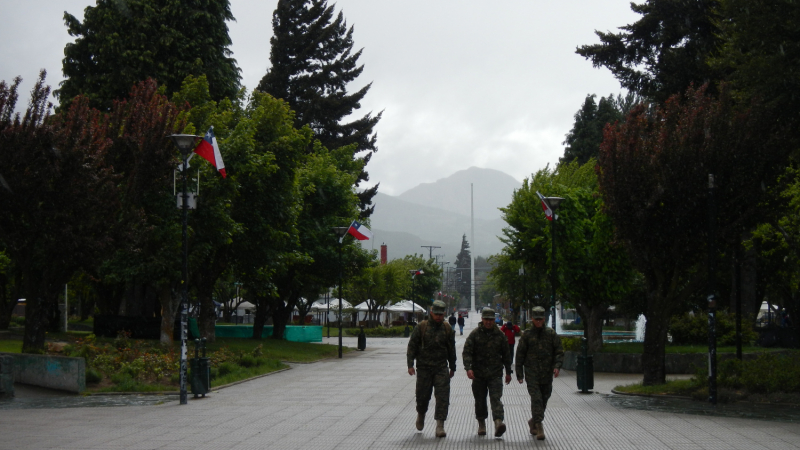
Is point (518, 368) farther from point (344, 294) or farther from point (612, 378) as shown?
point (344, 294)

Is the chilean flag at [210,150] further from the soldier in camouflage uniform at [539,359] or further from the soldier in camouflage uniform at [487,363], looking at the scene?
the soldier in camouflage uniform at [539,359]

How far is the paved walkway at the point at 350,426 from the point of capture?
34.2ft

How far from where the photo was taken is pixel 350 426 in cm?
1225

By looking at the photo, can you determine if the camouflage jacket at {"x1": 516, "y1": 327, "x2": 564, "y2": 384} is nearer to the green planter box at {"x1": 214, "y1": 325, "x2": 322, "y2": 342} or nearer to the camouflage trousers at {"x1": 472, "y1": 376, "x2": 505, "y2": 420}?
the camouflage trousers at {"x1": 472, "y1": 376, "x2": 505, "y2": 420}

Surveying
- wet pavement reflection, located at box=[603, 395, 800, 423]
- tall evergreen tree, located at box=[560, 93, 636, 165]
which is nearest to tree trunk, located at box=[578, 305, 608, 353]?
wet pavement reflection, located at box=[603, 395, 800, 423]

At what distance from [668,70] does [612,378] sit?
10.6 meters

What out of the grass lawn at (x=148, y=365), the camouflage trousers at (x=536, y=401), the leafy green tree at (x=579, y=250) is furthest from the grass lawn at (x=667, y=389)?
the grass lawn at (x=148, y=365)

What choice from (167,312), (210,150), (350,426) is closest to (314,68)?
(167,312)

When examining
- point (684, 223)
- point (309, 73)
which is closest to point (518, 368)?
point (684, 223)

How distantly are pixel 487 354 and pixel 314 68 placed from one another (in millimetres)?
44978

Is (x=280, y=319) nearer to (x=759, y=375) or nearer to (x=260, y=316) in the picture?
(x=260, y=316)

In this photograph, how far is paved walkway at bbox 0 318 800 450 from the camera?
1044cm

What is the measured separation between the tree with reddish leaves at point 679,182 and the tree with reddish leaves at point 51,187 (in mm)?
12235

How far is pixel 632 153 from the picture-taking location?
1772 cm
